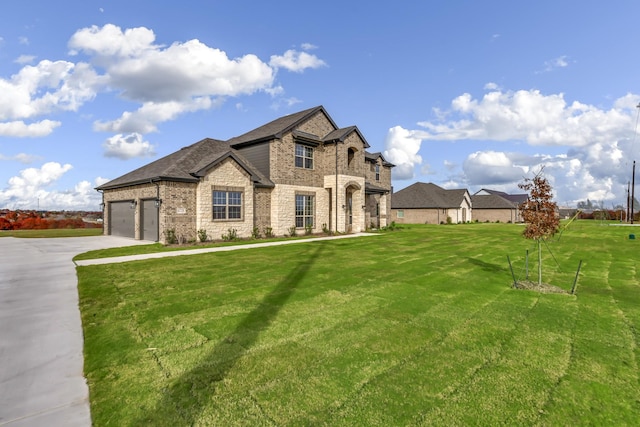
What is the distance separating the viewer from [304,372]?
4070 millimetres

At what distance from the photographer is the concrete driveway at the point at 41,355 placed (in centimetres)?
336

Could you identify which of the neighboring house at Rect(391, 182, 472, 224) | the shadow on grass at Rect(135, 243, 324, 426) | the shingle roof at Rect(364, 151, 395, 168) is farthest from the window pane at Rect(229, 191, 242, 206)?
the neighboring house at Rect(391, 182, 472, 224)

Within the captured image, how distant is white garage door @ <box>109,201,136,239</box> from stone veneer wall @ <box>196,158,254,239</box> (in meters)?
5.47

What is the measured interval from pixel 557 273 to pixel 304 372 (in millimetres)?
10337

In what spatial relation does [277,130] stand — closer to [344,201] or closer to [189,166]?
[189,166]

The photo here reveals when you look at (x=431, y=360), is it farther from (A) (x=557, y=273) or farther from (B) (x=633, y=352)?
(A) (x=557, y=273)

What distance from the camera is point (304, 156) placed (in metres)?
24.3

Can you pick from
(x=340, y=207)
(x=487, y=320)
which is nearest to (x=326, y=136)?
(x=340, y=207)

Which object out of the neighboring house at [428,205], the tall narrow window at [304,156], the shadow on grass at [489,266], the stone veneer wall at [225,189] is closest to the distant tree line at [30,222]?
the stone veneer wall at [225,189]

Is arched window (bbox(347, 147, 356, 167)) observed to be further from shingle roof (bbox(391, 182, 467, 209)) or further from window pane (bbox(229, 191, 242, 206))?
shingle roof (bbox(391, 182, 467, 209))

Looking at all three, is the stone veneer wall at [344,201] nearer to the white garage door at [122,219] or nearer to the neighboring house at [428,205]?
the white garage door at [122,219]

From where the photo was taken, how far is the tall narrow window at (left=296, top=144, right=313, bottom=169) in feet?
78.6

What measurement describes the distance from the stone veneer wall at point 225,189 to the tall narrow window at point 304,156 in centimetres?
456

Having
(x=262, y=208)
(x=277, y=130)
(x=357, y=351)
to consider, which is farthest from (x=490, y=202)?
(x=357, y=351)
